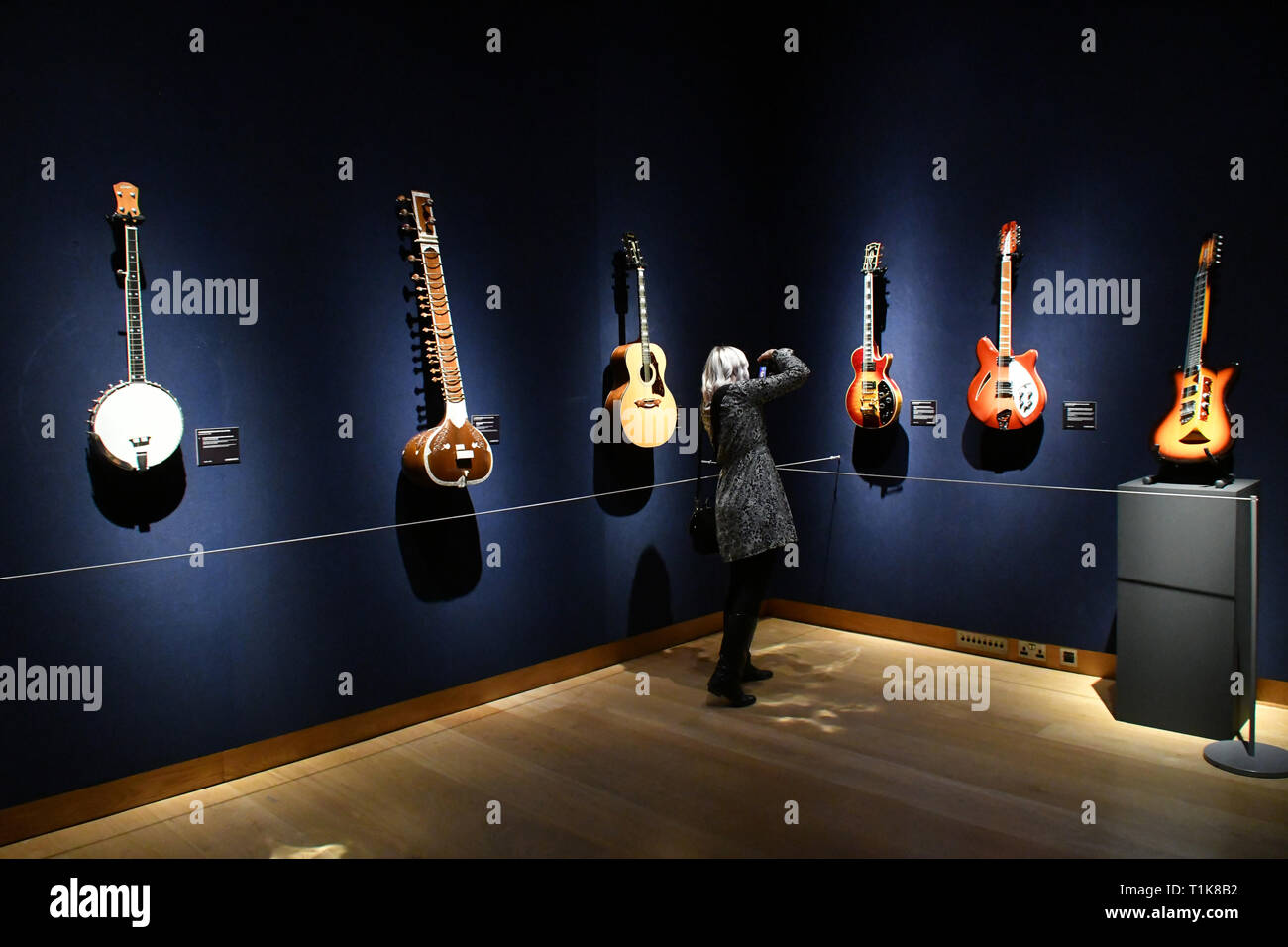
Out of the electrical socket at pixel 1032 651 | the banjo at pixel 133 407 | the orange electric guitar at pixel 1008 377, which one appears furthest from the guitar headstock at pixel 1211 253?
the banjo at pixel 133 407

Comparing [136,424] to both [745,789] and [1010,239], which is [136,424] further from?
[1010,239]

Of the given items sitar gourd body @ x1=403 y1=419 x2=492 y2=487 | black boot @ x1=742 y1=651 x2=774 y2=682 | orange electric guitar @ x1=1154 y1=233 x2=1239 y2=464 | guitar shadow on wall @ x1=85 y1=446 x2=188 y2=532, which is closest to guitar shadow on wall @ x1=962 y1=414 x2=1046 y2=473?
orange electric guitar @ x1=1154 y1=233 x2=1239 y2=464

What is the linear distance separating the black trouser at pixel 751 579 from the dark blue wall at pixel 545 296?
83 cm

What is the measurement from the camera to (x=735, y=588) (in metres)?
3.89

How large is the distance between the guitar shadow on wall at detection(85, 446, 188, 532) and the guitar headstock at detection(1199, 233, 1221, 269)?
3.90m

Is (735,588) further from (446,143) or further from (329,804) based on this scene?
(446,143)

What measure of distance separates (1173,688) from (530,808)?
2397mm

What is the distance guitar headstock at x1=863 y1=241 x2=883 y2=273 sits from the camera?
4.68 metres

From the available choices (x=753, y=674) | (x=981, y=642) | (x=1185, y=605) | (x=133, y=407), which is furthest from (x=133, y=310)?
(x=981, y=642)

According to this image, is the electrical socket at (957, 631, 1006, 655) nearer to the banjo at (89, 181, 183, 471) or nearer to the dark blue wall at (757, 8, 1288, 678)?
the dark blue wall at (757, 8, 1288, 678)

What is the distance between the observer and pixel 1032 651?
435cm

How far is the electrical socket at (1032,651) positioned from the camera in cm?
432

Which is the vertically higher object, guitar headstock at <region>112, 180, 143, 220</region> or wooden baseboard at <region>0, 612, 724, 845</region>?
guitar headstock at <region>112, 180, 143, 220</region>

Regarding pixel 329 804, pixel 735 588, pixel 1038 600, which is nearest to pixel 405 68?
pixel 735 588
